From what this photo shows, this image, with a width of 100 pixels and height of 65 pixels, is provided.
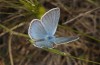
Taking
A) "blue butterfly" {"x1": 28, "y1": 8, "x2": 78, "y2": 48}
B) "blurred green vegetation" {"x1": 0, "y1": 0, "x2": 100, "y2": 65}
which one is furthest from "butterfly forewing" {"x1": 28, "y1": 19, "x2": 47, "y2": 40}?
"blurred green vegetation" {"x1": 0, "y1": 0, "x2": 100, "y2": 65}

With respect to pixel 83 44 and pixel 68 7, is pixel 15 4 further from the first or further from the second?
pixel 83 44

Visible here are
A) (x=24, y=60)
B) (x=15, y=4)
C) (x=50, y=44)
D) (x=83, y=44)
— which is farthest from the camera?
(x=83, y=44)

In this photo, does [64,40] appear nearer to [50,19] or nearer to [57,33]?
[50,19]

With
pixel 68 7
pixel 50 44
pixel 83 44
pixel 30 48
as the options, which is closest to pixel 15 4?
pixel 30 48

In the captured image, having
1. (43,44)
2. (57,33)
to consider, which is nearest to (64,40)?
(43,44)

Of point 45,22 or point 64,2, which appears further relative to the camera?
point 64,2

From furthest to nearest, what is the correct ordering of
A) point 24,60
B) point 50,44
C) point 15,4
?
point 24,60, point 15,4, point 50,44
